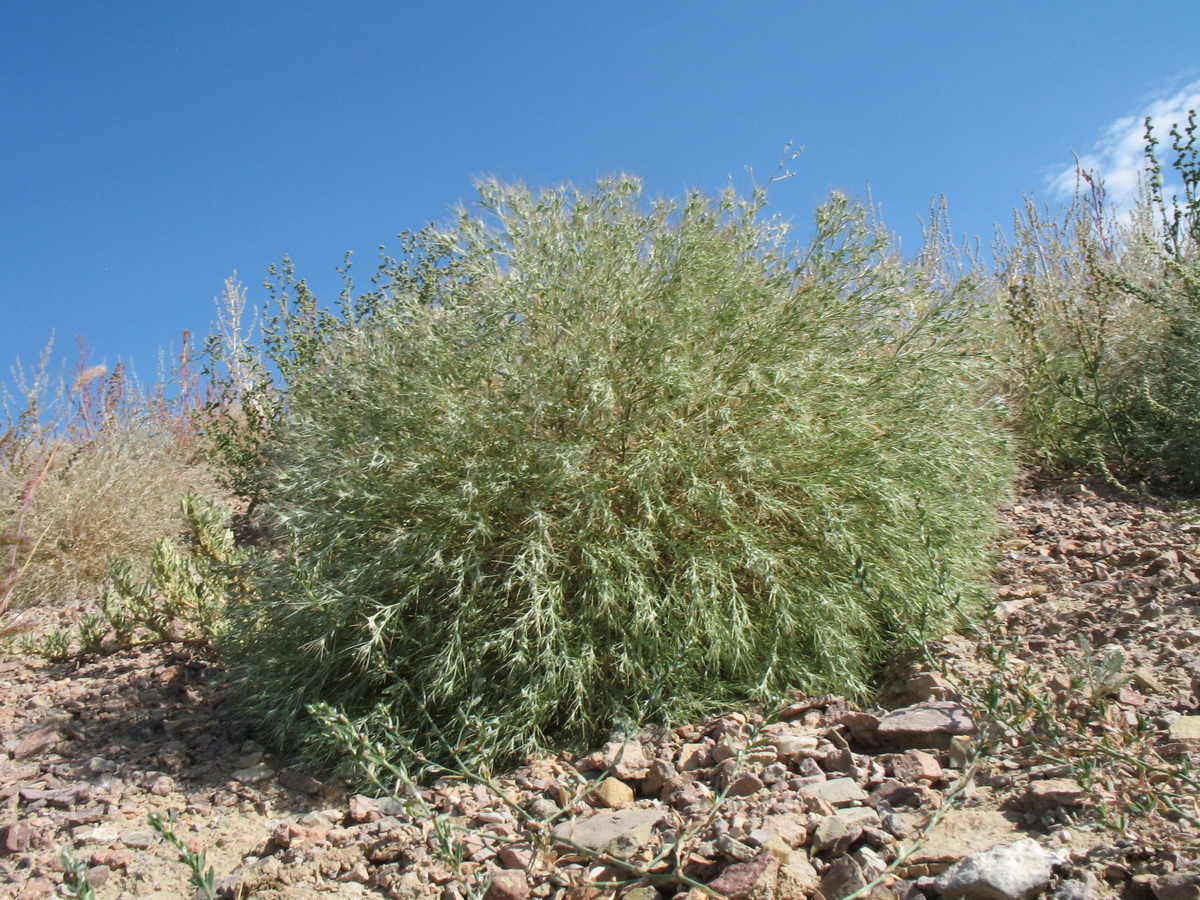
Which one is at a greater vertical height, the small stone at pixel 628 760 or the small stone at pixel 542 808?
the small stone at pixel 628 760

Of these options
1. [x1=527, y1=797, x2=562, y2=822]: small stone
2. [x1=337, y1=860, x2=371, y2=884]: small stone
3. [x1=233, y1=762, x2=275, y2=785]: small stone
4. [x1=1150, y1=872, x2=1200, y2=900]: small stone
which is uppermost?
[x1=233, y1=762, x2=275, y2=785]: small stone

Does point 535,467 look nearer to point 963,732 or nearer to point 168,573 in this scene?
point 963,732

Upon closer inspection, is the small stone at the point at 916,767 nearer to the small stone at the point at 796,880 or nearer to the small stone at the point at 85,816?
the small stone at the point at 796,880

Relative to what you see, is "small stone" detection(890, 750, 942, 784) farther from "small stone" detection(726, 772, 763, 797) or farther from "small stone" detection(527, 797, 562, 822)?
"small stone" detection(527, 797, 562, 822)

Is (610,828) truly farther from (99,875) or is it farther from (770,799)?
(99,875)

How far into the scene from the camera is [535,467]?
312 cm

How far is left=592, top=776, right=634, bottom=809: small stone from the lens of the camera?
253 cm

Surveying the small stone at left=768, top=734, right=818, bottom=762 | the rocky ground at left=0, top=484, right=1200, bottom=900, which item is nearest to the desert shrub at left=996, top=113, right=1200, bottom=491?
the rocky ground at left=0, top=484, right=1200, bottom=900

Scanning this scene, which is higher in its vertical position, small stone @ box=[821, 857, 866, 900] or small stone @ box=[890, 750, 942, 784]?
small stone @ box=[890, 750, 942, 784]

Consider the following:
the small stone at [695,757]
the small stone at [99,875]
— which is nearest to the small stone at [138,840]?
the small stone at [99,875]

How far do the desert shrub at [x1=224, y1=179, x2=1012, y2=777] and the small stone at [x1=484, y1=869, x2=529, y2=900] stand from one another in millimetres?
714

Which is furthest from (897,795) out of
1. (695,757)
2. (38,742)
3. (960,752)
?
(38,742)

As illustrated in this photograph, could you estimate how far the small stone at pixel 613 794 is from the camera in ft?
8.30

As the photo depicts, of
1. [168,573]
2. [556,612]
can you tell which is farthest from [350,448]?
[168,573]
